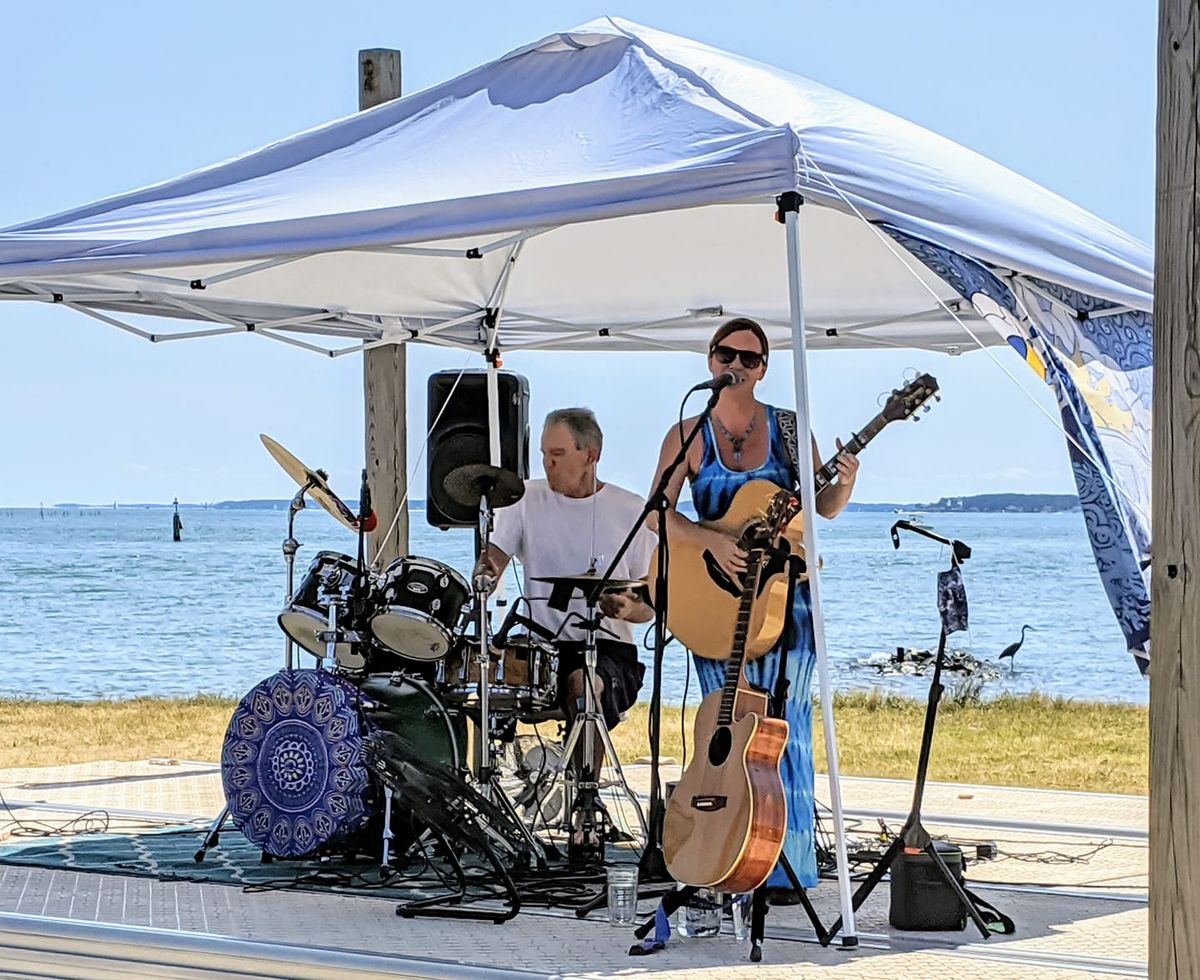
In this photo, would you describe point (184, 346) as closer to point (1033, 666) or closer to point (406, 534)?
point (1033, 666)

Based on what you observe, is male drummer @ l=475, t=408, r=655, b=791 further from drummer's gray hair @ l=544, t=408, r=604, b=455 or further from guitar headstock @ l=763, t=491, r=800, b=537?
guitar headstock @ l=763, t=491, r=800, b=537

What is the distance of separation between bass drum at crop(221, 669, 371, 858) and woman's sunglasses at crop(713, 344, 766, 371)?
1672mm

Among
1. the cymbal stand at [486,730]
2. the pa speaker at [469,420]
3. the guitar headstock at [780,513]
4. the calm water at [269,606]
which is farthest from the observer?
the calm water at [269,606]

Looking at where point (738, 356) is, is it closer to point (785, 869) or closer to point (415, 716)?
point (785, 869)

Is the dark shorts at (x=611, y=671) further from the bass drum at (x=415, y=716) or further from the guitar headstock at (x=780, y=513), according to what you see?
the guitar headstock at (x=780, y=513)

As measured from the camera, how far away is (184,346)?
50.1m

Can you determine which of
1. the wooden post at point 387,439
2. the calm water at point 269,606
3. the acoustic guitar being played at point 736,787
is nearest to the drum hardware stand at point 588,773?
the acoustic guitar being played at point 736,787

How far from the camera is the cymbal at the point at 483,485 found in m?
5.97

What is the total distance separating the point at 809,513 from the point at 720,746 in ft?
2.04

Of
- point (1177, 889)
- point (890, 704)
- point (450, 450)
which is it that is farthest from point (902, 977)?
point (890, 704)

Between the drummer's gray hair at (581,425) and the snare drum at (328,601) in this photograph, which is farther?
the drummer's gray hair at (581,425)

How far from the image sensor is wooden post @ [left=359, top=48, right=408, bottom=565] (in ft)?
26.7

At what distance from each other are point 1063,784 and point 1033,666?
73.7ft

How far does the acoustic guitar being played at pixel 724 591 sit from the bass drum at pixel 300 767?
4.32 feet
